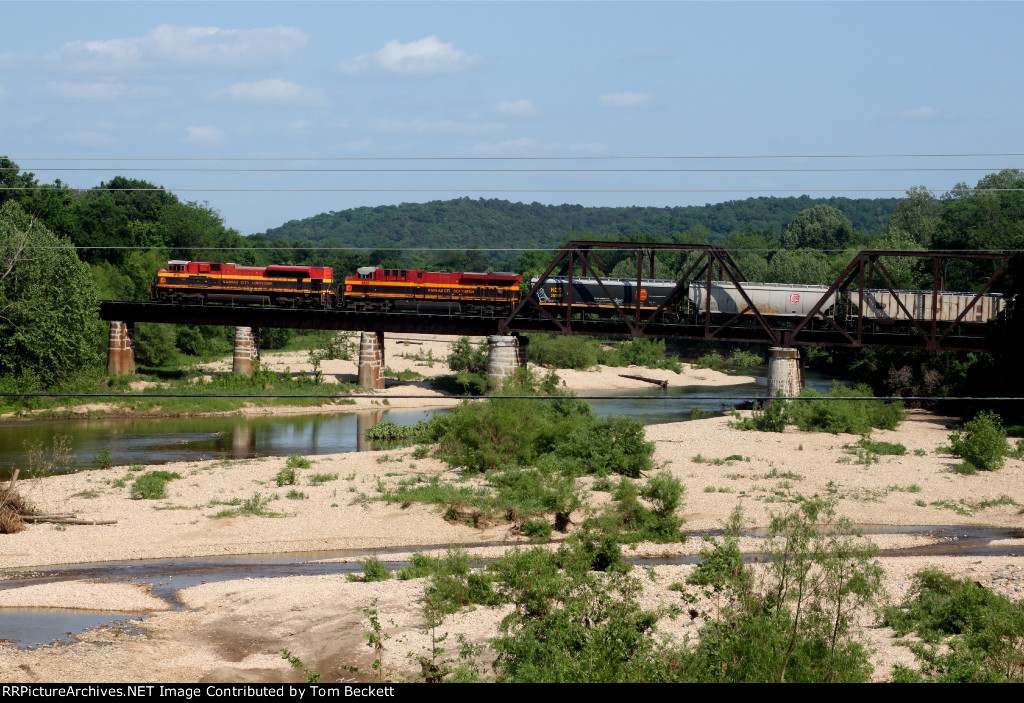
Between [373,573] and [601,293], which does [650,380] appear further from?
[373,573]

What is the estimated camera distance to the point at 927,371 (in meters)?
64.6

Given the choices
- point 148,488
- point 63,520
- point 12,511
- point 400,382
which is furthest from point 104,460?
point 400,382

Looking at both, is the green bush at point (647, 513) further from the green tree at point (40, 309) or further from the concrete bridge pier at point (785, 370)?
the green tree at point (40, 309)

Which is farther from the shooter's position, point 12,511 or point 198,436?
point 198,436

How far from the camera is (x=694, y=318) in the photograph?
68.2m

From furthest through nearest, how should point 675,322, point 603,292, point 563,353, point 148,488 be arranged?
point 563,353
point 603,292
point 675,322
point 148,488

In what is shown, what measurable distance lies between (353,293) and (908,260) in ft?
210

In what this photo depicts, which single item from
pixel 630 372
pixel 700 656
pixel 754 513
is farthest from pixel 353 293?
pixel 700 656

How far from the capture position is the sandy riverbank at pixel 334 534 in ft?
64.6

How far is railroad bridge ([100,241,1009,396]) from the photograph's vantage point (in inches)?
2296

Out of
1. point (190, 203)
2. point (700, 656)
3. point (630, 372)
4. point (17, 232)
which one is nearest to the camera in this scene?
point (700, 656)

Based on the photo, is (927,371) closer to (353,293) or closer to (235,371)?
(353,293)

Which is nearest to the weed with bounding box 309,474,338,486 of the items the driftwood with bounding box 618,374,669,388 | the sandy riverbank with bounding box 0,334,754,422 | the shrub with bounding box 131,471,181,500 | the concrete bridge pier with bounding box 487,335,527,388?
the shrub with bounding box 131,471,181,500

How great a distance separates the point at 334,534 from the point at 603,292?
43965 millimetres
